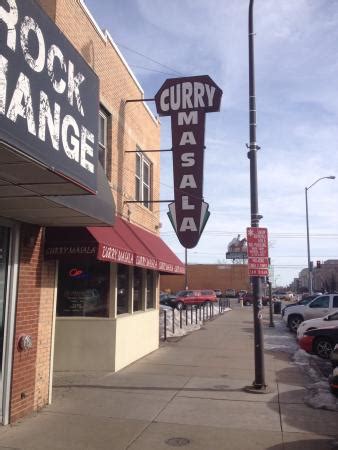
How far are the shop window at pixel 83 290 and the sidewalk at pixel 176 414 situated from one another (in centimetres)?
138

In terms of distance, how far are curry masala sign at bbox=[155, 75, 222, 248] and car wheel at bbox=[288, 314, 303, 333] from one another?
10.7m

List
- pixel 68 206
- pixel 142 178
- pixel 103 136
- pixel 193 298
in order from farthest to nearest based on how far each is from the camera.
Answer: pixel 193 298 → pixel 142 178 → pixel 103 136 → pixel 68 206

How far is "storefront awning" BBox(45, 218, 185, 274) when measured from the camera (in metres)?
7.80

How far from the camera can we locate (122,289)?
11922 millimetres

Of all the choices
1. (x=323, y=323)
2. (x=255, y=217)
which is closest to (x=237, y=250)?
(x=323, y=323)

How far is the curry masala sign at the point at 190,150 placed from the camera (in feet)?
39.2

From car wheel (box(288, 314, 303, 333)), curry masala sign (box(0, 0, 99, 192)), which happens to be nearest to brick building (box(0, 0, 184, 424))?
curry masala sign (box(0, 0, 99, 192))

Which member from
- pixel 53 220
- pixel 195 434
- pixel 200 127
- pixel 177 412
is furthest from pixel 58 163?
pixel 200 127

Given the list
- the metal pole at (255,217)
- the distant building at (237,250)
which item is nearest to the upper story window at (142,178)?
the metal pole at (255,217)

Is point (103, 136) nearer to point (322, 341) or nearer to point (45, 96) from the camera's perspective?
point (45, 96)

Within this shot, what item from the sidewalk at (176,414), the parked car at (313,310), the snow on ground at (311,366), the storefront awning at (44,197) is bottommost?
the sidewalk at (176,414)

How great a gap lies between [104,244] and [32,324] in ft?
5.41

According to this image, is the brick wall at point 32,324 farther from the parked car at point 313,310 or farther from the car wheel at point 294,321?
the car wheel at point 294,321

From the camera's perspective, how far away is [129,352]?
38.6ft
